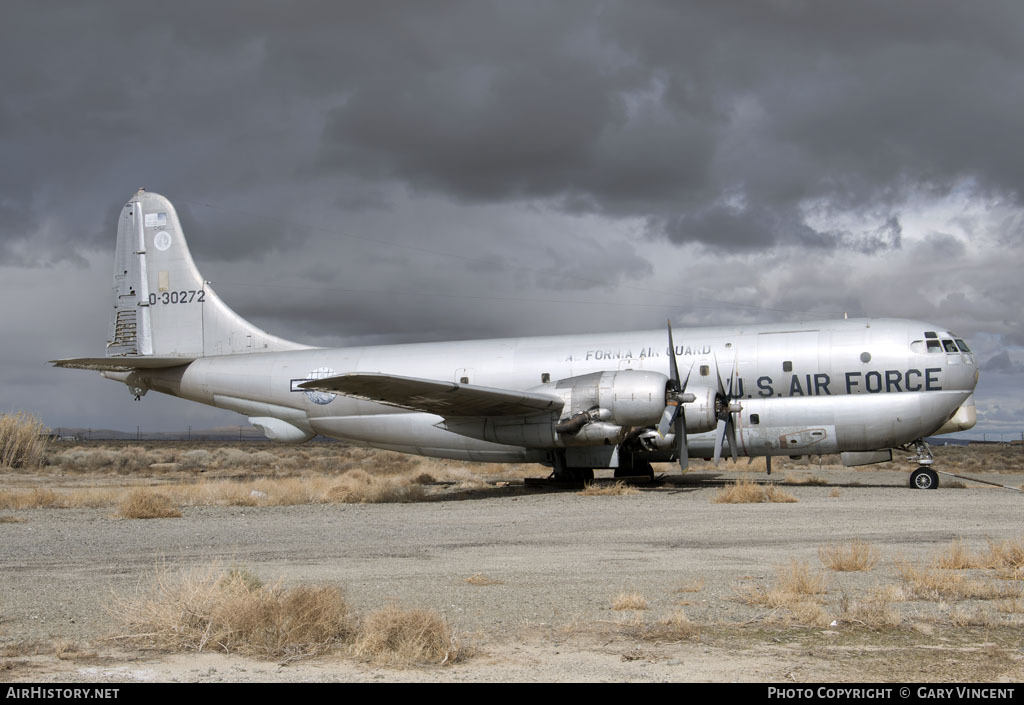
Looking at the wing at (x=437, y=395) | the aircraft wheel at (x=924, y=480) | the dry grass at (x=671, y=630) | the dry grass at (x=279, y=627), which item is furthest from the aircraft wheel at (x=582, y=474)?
the dry grass at (x=279, y=627)

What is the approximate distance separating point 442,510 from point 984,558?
1169cm

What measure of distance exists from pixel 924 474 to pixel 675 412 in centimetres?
720

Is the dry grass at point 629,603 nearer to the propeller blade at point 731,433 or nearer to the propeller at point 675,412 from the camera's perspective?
the propeller at point 675,412

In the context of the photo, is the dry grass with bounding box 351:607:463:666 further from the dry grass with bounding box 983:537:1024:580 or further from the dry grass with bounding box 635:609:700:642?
the dry grass with bounding box 983:537:1024:580

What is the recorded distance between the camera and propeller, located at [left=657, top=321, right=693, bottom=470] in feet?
69.3

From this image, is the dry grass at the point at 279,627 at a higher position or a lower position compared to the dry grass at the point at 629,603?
higher

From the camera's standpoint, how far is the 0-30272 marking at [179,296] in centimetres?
2966

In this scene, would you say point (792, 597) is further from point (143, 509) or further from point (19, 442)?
point (19, 442)

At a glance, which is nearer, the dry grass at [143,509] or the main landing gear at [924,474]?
the dry grass at [143,509]

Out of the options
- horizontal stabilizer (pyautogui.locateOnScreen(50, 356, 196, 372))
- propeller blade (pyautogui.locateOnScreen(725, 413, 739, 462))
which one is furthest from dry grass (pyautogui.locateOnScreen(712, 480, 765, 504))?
horizontal stabilizer (pyautogui.locateOnScreen(50, 356, 196, 372))

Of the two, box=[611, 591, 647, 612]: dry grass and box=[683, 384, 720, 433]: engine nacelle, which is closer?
box=[611, 591, 647, 612]: dry grass

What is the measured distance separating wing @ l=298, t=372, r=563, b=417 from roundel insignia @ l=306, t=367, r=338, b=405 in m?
3.86

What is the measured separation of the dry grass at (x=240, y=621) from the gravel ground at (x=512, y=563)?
0.26 metres
